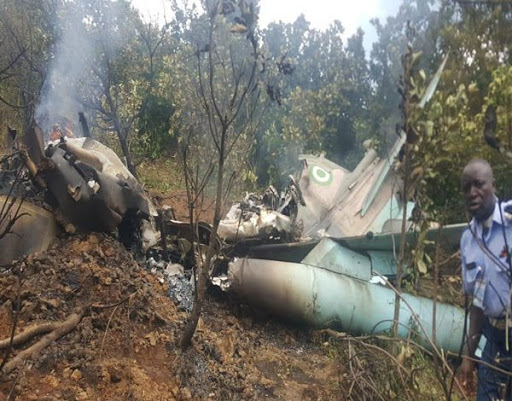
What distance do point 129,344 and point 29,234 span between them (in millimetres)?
1664

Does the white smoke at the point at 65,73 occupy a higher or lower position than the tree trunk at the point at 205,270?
higher

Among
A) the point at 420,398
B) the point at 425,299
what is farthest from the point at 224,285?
the point at 420,398

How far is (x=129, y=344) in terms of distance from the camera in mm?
3697

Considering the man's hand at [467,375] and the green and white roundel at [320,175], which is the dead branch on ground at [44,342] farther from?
the green and white roundel at [320,175]

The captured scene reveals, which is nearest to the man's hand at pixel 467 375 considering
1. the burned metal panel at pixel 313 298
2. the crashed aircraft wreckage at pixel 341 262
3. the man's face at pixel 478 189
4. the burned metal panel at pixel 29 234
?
the crashed aircraft wreckage at pixel 341 262

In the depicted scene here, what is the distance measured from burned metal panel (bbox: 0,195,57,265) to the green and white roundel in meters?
5.39

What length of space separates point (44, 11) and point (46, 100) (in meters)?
2.00

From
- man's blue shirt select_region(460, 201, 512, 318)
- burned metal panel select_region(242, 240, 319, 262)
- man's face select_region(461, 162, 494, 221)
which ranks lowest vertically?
burned metal panel select_region(242, 240, 319, 262)

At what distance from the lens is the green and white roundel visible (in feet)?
30.5

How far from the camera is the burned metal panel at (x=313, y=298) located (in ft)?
16.1

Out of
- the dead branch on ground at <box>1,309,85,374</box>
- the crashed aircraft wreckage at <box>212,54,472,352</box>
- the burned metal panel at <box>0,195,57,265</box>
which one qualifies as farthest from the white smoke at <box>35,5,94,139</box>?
the dead branch on ground at <box>1,309,85,374</box>

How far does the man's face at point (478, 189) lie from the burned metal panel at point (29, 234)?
143 inches

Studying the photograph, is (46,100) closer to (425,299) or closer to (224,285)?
(224,285)

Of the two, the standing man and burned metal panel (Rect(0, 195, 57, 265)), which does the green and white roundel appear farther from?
the standing man
